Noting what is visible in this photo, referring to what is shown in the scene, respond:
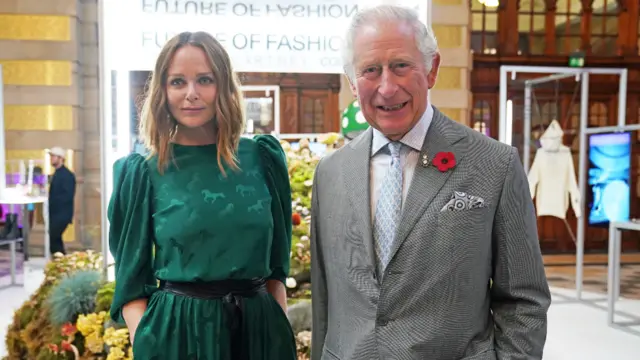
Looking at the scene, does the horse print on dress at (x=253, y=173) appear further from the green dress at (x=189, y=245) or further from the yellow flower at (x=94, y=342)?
the yellow flower at (x=94, y=342)

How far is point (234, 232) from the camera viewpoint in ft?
5.32

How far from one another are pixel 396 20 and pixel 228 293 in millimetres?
837

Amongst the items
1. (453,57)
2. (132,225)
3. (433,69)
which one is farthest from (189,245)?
(453,57)

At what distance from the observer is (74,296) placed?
349cm

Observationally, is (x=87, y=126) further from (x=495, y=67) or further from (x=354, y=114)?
(x=495, y=67)

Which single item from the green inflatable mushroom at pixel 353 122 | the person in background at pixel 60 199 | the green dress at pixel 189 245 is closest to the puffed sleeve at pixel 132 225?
the green dress at pixel 189 245

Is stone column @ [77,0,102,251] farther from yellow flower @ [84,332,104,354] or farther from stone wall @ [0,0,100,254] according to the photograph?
yellow flower @ [84,332,104,354]

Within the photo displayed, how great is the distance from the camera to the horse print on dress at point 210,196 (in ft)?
5.32

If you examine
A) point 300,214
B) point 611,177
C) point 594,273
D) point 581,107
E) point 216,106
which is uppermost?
point 581,107

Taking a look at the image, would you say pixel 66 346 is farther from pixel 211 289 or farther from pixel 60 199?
pixel 60 199

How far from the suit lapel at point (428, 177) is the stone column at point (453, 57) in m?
6.38

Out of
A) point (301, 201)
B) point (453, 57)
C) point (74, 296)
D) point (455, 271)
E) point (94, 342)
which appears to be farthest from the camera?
point (453, 57)

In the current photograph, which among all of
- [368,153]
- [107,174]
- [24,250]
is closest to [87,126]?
[24,250]

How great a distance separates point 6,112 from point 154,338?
6.11m
